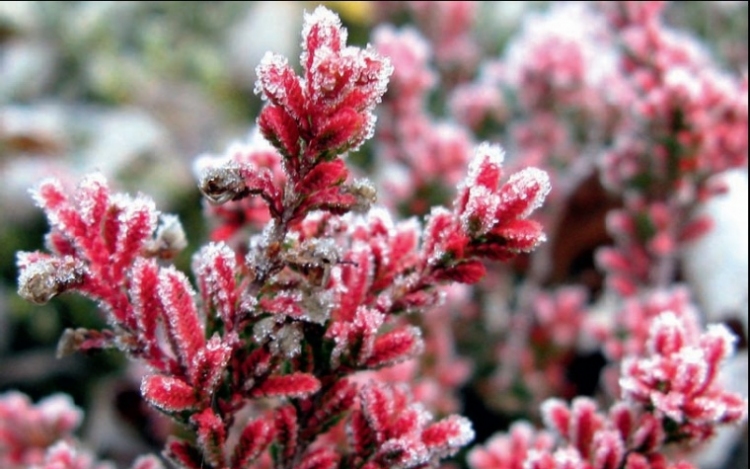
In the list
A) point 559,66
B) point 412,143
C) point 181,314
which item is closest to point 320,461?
point 181,314

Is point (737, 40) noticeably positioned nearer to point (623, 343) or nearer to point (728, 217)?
Result: point (728, 217)

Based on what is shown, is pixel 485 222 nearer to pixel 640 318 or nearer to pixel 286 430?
pixel 286 430

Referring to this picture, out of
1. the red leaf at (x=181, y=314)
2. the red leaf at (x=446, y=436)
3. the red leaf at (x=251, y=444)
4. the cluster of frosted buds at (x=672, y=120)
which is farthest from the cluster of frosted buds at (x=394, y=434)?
the cluster of frosted buds at (x=672, y=120)

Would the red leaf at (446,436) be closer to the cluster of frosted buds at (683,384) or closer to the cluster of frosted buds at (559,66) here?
the cluster of frosted buds at (683,384)

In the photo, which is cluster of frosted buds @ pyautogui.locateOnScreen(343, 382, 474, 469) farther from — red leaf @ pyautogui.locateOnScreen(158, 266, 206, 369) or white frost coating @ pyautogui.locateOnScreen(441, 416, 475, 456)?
red leaf @ pyautogui.locateOnScreen(158, 266, 206, 369)

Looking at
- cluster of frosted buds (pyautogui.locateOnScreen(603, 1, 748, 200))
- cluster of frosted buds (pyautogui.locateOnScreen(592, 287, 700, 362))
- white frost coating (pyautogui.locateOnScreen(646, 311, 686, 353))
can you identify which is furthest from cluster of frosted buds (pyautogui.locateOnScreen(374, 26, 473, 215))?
white frost coating (pyautogui.locateOnScreen(646, 311, 686, 353))

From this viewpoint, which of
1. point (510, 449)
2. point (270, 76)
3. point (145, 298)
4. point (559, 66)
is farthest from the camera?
point (559, 66)

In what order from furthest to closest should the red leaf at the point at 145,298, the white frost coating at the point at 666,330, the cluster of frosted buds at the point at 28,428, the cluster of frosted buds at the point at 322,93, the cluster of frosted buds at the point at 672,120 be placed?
1. the cluster of frosted buds at the point at 672,120
2. the cluster of frosted buds at the point at 28,428
3. the white frost coating at the point at 666,330
4. the red leaf at the point at 145,298
5. the cluster of frosted buds at the point at 322,93
